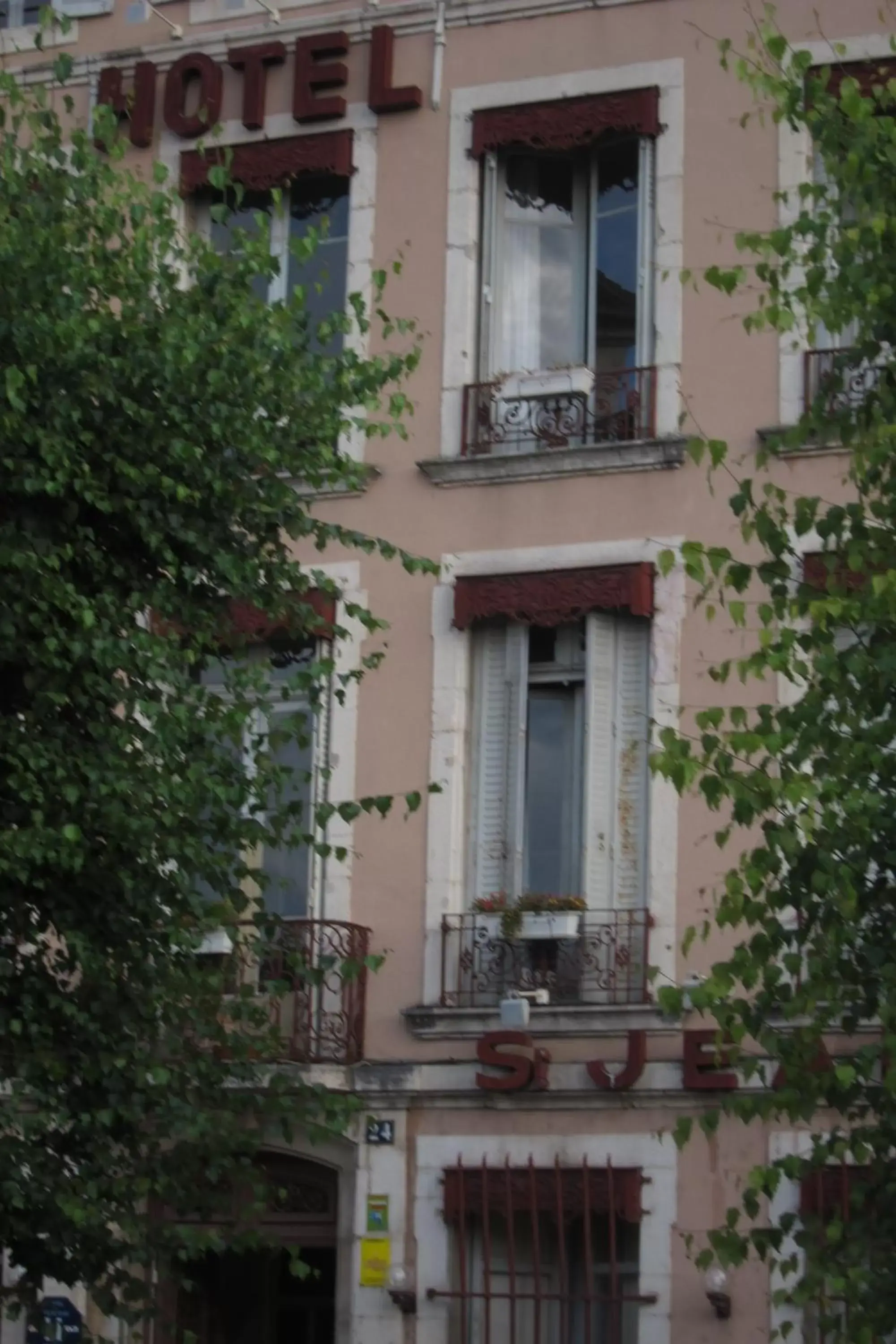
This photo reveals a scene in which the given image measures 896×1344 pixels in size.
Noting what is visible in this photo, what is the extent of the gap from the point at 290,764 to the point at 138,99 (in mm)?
5035

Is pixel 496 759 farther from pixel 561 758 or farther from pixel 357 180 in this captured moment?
pixel 357 180

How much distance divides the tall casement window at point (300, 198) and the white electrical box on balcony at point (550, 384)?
145cm

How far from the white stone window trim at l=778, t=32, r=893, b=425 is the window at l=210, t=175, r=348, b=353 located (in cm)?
317

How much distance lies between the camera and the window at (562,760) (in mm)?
17406

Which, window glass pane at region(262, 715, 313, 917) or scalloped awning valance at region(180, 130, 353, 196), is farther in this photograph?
scalloped awning valance at region(180, 130, 353, 196)

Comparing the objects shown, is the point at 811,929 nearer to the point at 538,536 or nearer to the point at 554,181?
the point at 538,536

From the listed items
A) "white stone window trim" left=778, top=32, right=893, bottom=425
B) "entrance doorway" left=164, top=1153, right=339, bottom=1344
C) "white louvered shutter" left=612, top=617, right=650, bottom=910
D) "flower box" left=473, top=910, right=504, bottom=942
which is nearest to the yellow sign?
"entrance doorway" left=164, top=1153, right=339, bottom=1344

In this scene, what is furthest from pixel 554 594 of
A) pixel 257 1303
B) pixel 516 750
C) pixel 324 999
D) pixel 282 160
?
pixel 257 1303

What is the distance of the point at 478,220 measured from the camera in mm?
18781

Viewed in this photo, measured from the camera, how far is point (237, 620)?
18.0m

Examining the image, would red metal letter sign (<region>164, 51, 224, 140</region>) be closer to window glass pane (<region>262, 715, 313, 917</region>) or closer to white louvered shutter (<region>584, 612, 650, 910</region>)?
window glass pane (<region>262, 715, 313, 917</region>)

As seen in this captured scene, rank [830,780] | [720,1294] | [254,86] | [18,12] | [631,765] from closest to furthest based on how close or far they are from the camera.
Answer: [830,780] → [720,1294] → [631,765] → [254,86] → [18,12]

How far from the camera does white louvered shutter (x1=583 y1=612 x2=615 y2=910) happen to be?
56.9 ft

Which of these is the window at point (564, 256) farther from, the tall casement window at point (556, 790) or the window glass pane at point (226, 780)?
the window glass pane at point (226, 780)
